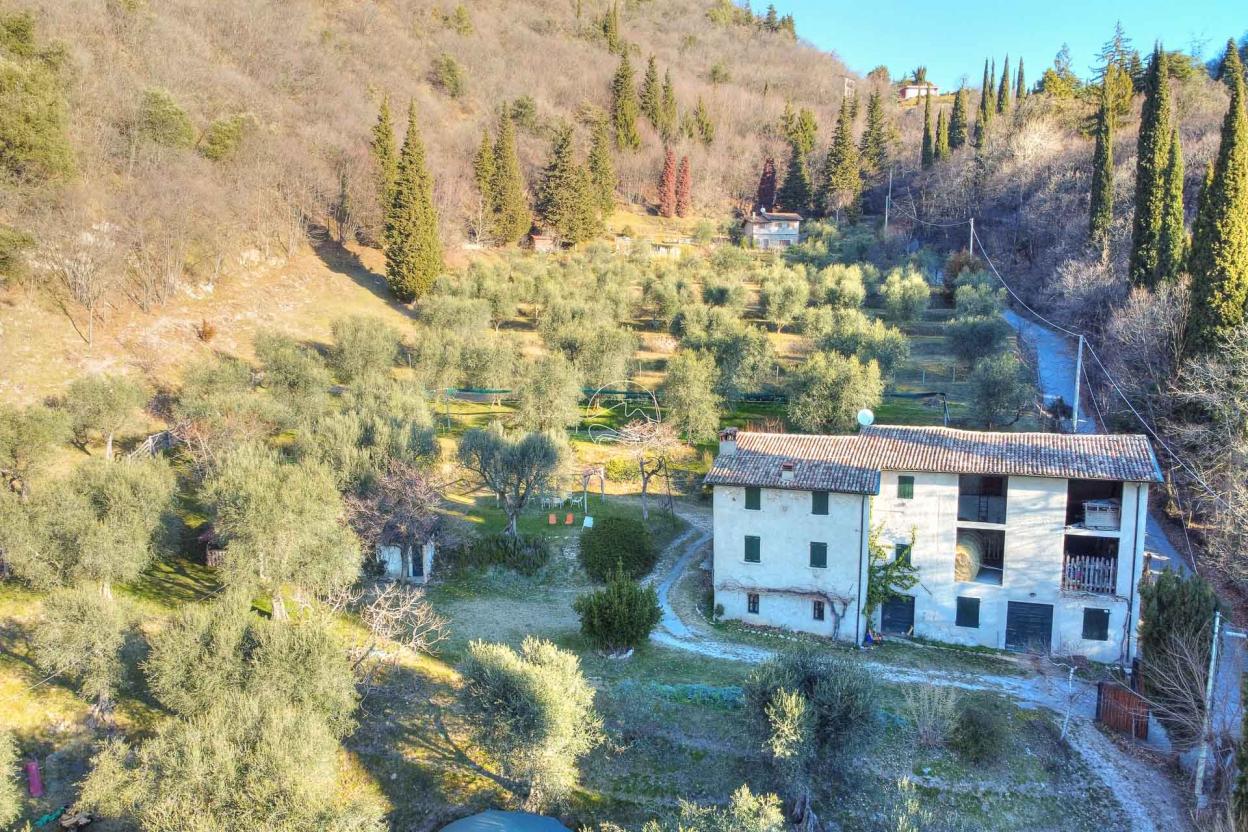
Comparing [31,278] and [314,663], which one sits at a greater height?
[31,278]

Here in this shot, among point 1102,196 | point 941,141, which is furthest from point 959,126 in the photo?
point 1102,196

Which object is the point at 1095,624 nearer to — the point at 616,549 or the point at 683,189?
the point at 616,549

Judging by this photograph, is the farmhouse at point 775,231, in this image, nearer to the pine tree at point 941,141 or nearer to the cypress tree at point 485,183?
the pine tree at point 941,141

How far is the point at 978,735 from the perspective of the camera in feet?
63.9

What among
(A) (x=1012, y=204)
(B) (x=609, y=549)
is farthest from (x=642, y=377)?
(A) (x=1012, y=204)

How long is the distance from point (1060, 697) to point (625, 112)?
3771 inches

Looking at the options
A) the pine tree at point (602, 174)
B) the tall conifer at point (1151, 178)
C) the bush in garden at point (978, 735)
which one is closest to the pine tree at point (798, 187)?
the pine tree at point (602, 174)

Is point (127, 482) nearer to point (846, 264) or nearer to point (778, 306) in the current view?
point (778, 306)

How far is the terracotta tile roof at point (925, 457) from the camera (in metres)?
24.8

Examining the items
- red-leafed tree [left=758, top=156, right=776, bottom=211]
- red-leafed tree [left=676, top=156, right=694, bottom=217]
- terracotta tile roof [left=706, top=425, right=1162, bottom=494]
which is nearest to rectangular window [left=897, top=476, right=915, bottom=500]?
terracotta tile roof [left=706, top=425, right=1162, bottom=494]

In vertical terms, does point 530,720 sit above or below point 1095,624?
above

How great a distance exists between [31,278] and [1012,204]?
77.9 meters

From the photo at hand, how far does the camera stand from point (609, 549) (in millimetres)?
30250

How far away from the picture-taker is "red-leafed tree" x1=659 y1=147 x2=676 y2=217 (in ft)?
315
